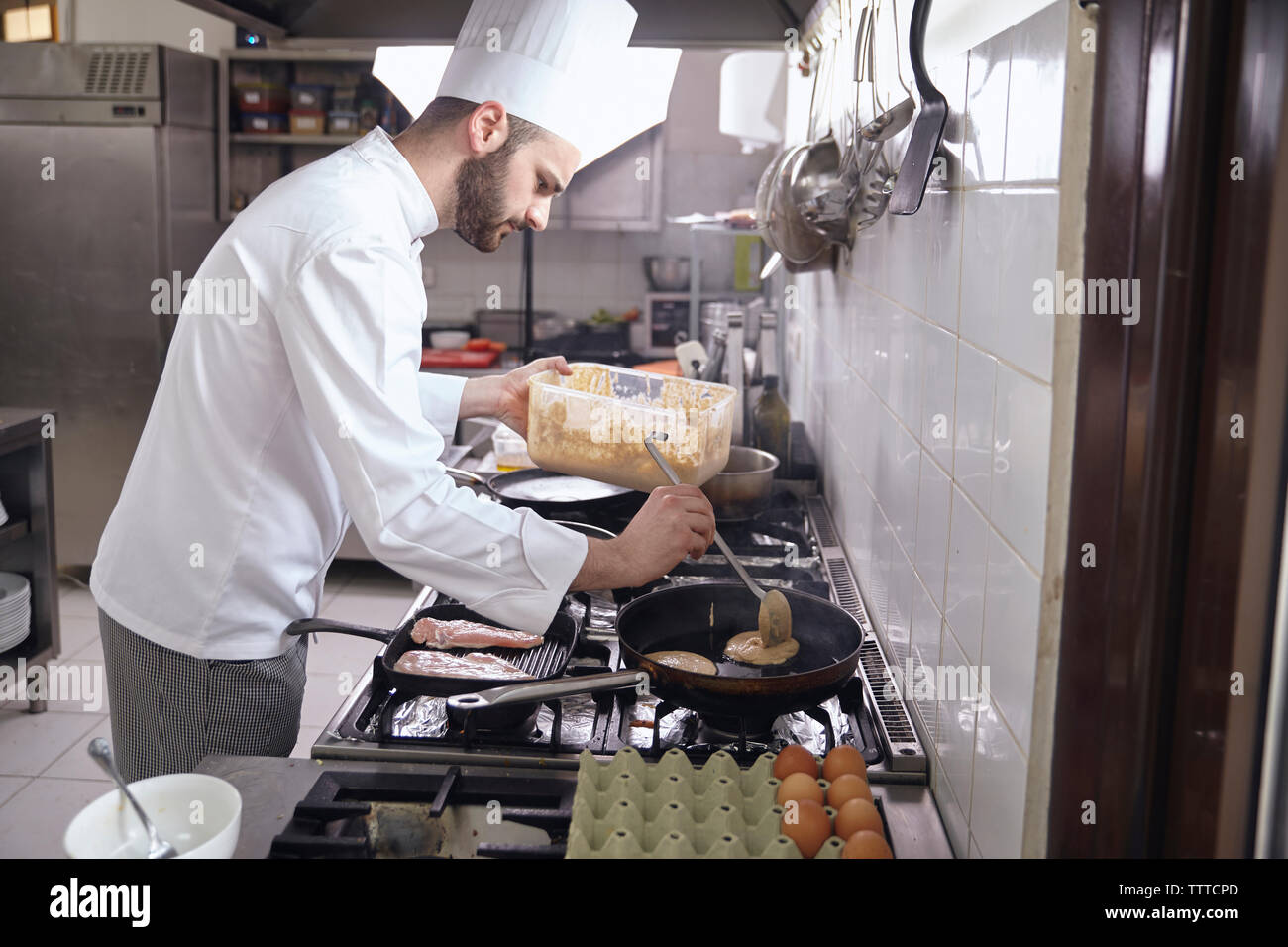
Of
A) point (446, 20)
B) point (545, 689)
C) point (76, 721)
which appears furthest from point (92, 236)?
point (545, 689)

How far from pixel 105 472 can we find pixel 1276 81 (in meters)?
4.61

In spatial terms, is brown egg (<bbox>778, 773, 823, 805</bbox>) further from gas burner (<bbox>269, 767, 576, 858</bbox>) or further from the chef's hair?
the chef's hair

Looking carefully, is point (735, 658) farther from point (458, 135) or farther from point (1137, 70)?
point (1137, 70)

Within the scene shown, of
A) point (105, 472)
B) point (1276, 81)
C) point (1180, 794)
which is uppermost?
point (1276, 81)

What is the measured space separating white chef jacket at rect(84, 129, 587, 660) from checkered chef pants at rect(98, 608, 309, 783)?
0.11 feet

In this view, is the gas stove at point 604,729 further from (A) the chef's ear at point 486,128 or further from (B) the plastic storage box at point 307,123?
(B) the plastic storage box at point 307,123

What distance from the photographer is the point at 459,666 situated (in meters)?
1.51

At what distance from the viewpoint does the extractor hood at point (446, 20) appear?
202 centimetres

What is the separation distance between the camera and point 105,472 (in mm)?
4465

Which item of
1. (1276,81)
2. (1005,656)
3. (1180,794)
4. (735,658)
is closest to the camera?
(1276,81)

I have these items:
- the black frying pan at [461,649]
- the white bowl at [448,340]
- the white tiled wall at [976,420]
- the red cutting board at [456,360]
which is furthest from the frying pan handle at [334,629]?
the white bowl at [448,340]
